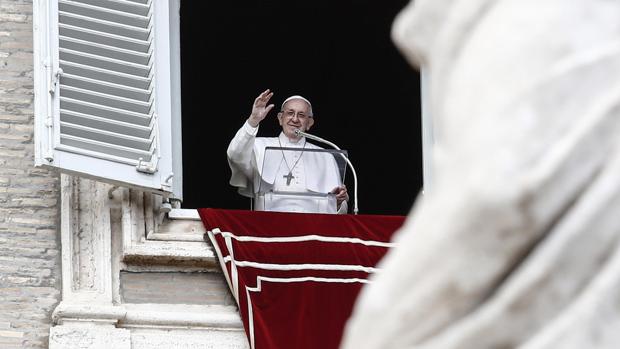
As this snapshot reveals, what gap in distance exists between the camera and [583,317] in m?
1.92

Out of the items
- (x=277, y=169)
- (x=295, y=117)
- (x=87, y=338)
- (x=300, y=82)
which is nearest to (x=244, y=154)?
(x=277, y=169)

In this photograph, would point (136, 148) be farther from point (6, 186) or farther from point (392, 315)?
point (392, 315)

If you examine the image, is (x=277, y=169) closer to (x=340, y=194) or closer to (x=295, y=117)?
(x=340, y=194)

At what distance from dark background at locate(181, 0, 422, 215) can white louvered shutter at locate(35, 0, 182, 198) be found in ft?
11.8

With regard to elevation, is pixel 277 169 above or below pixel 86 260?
above

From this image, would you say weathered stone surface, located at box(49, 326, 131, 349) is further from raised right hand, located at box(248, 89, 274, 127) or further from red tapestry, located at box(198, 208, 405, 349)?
raised right hand, located at box(248, 89, 274, 127)

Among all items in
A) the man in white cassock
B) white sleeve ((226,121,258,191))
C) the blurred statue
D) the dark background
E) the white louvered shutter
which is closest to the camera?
the blurred statue

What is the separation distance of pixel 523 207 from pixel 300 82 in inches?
485

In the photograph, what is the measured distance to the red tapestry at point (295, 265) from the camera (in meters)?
9.77

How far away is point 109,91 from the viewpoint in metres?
9.98

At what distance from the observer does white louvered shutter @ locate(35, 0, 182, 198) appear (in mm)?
9625

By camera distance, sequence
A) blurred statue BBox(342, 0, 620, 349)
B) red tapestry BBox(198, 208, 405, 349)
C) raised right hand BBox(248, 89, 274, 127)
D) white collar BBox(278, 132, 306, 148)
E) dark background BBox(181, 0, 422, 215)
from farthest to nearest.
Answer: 1. dark background BBox(181, 0, 422, 215)
2. white collar BBox(278, 132, 306, 148)
3. raised right hand BBox(248, 89, 274, 127)
4. red tapestry BBox(198, 208, 405, 349)
5. blurred statue BBox(342, 0, 620, 349)

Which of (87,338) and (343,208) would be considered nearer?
(87,338)

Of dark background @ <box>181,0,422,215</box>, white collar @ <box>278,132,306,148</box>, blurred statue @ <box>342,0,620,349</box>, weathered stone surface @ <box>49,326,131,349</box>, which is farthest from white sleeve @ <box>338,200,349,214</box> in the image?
blurred statue @ <box>342,0,620,349</box>
